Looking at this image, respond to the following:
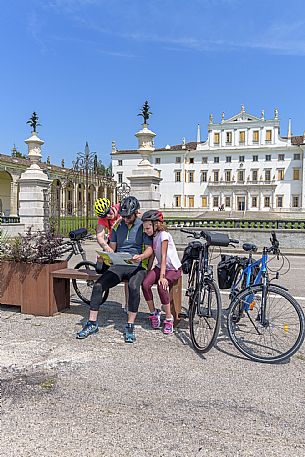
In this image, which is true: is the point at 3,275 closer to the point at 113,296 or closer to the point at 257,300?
the point at 113,296

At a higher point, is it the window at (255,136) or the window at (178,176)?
the window at (255,136)

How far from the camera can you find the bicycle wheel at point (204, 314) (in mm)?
4453

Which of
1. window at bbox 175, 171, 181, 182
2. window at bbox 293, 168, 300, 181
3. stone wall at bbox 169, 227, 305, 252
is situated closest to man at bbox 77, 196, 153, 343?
stone wall at bbox 169, 227, 305, 252

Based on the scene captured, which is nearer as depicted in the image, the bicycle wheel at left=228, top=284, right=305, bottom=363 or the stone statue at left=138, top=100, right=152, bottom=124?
the bicycle wheel at left=228, top=284, right=305, bottom=363

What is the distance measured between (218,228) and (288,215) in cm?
5311

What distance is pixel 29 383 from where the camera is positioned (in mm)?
3533

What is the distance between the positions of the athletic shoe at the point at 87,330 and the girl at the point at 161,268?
76 cm

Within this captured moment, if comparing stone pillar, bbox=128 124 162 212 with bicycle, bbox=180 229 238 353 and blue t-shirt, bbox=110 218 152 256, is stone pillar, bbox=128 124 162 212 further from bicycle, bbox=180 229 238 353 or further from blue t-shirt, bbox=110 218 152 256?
bicycle, bbox=180 229 238 353

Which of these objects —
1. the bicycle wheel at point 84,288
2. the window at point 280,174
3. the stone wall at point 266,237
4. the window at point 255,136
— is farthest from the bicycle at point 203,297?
the window at point 255,136

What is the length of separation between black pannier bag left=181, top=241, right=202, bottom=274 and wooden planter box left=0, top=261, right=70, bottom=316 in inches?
77.2

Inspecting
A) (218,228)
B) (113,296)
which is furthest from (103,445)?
(218,228)

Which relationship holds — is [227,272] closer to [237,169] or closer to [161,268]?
[161,268]

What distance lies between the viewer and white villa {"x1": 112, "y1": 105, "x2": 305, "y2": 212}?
7369 centimetres

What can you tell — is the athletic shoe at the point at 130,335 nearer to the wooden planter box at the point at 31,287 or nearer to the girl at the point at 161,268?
the girl at the point at 161,268
